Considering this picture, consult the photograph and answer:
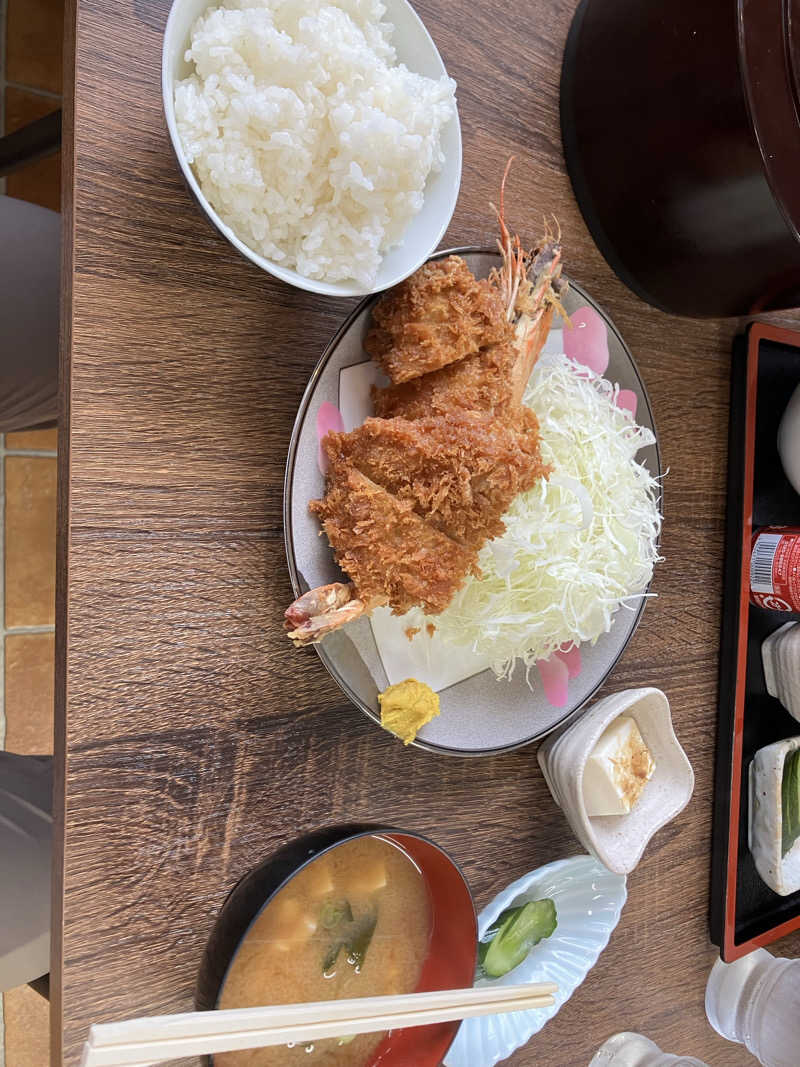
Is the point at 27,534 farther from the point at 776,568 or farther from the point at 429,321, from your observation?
the point at 776,568

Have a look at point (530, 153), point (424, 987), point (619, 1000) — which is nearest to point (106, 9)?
point (530, 153)

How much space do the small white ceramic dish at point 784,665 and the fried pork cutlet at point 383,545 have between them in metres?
0.94

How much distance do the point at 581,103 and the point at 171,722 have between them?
1320 mm

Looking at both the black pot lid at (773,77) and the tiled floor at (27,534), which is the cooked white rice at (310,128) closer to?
the black pot lid at (773,77)

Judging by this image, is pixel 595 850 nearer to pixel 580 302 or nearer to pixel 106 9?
pixel 580 302

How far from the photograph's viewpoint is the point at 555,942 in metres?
1.51

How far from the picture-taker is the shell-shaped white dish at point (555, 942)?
4.64 ft

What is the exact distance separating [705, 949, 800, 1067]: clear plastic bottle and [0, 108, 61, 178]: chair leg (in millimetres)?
2333

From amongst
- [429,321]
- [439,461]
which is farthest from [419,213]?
[439,461]

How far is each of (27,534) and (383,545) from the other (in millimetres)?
1429

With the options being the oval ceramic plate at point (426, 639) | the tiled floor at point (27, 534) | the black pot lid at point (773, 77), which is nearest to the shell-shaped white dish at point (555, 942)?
the oval ceramic plate at point (426, 639)

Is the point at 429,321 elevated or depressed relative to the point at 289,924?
elevated

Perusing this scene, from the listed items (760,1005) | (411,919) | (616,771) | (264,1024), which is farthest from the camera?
(760,1005)

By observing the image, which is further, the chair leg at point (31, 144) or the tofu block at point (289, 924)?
the chair leg at point (31, 144)
